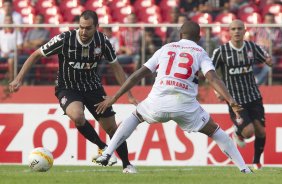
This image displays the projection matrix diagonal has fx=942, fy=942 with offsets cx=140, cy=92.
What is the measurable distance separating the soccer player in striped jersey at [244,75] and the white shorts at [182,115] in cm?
386

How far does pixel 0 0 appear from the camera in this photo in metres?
21.3

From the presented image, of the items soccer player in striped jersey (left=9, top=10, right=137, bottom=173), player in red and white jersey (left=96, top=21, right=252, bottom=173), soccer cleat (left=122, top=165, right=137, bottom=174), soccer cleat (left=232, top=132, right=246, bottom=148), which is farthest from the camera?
soccer cleat (left=232, top=132, right=246, bottom=148)

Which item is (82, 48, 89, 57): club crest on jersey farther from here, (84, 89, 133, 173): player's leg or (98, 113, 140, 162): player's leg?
(98, 113, 140, 162): player's leg

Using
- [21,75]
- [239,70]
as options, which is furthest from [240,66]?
[21,75]

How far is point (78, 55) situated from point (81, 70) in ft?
0.78

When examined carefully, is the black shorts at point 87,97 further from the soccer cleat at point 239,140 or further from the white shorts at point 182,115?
the soccer cleat at point 239,140

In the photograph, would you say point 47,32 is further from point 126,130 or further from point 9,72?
point 126,130

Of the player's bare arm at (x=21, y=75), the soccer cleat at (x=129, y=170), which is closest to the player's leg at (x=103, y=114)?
the soccer cleat at (x=129, y=170)

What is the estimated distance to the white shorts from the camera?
36.5 feet

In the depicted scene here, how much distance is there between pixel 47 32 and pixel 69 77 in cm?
566

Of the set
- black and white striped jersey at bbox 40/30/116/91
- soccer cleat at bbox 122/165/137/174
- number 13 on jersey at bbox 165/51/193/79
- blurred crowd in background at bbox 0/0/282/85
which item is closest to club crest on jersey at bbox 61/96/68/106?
black and white striped jersey at bbox 40/30/116/91

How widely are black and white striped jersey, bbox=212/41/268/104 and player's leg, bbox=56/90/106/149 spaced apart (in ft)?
9.99

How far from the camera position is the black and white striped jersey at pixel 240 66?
1507 cm

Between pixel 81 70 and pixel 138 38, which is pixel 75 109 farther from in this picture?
pixel 138 38
